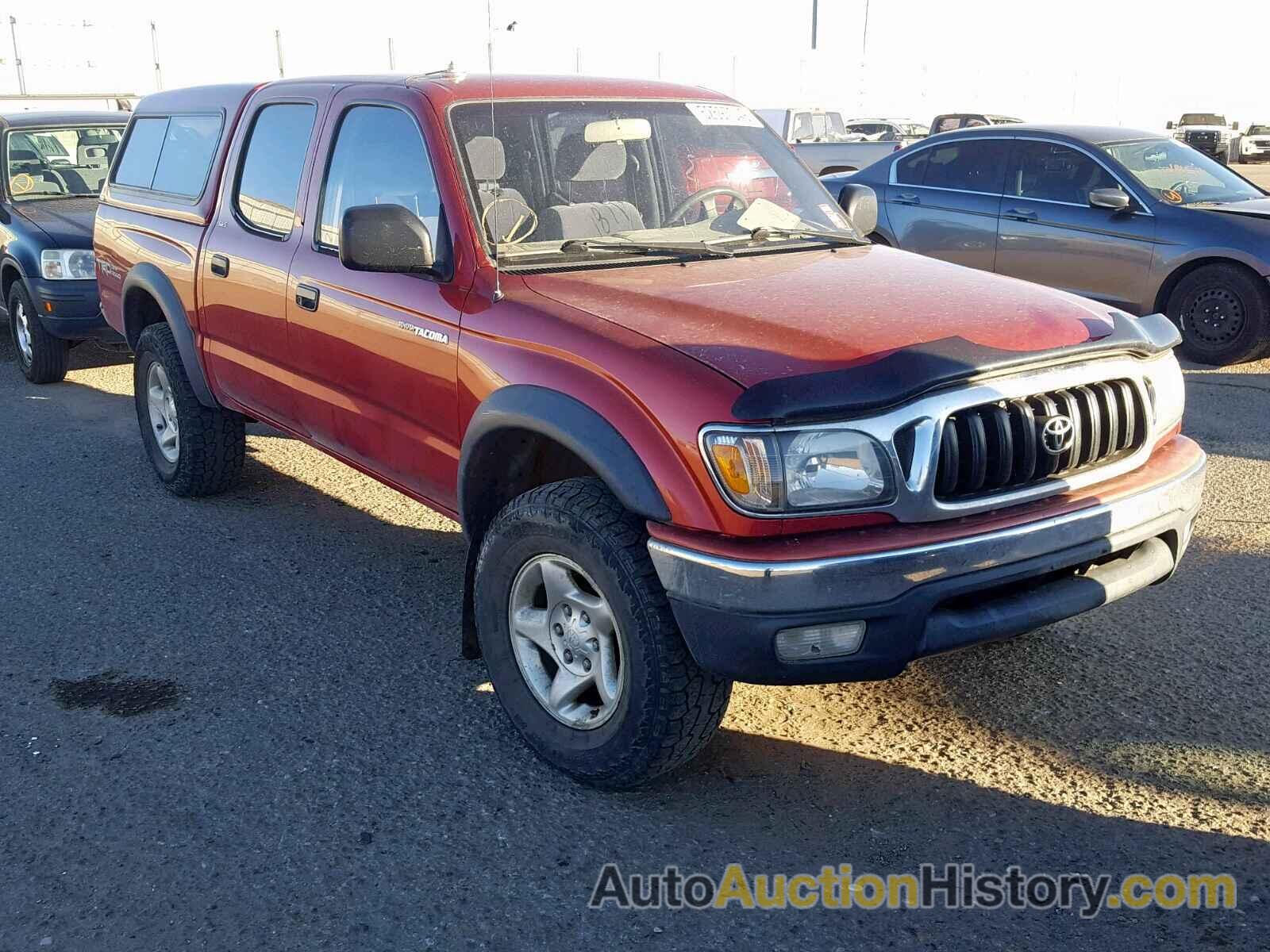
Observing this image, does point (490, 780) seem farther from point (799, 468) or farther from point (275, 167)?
point (275, 167)

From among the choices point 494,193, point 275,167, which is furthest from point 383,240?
point 275,167

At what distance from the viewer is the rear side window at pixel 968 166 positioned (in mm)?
9430

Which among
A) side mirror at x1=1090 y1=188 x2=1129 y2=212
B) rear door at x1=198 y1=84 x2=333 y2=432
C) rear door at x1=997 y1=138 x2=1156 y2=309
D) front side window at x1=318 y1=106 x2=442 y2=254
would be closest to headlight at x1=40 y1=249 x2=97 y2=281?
rear door at x1=198 y1=84 x2=333 y2=432

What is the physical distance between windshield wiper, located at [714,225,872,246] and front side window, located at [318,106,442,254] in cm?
100

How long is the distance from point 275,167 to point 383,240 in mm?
1509

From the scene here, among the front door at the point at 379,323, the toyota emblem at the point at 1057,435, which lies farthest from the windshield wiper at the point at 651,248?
the toyota emblem at the point at 1057,435

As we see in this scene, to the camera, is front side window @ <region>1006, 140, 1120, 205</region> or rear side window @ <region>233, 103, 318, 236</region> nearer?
rear side window @ <region>233, 103, 318, 236</region>

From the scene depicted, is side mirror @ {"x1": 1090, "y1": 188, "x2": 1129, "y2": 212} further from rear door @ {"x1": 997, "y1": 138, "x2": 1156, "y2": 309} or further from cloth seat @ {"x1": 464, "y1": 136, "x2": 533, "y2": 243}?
cloth seat @ {"x1": 464, "y1": 136, "x2": 533, "y2": 243}

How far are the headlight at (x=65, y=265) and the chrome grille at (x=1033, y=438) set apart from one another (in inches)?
273

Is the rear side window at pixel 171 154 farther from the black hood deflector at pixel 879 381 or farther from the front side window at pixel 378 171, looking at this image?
the black hood deflector at pixel 879 381

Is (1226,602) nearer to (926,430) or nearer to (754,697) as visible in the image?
(754,697)

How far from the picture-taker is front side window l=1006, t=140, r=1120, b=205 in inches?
351

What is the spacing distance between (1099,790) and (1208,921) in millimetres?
567

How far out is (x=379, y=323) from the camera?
4066 mm
